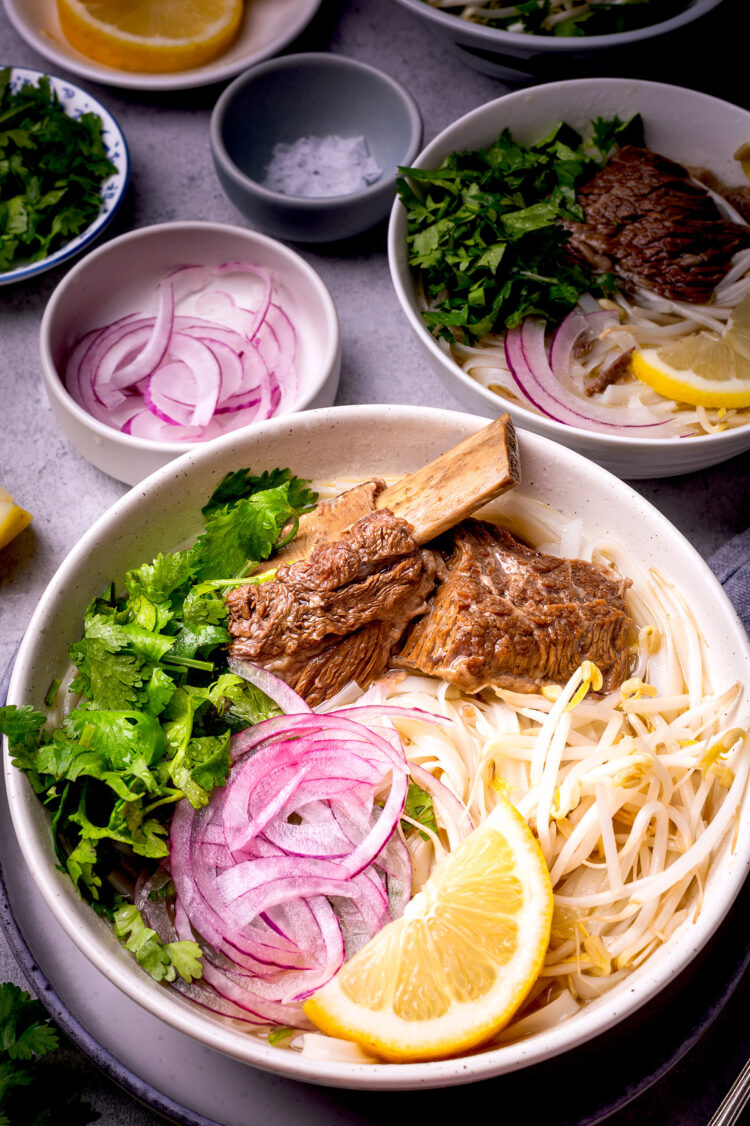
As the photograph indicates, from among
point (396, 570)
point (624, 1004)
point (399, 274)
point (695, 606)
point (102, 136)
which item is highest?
point (102, 136)

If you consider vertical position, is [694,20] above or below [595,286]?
above

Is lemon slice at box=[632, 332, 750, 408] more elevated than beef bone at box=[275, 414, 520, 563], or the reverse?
beef bone at box=[275, 414, 520, 563]

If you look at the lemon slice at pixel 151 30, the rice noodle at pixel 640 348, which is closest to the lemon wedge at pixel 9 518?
the rice noodle at pixel 640 348

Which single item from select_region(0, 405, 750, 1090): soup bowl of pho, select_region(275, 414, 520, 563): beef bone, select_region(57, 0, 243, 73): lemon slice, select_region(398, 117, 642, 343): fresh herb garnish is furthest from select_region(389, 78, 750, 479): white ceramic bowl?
select_region(57, 0, 243, 73): lemon slice

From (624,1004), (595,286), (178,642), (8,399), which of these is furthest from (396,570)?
(8,399)

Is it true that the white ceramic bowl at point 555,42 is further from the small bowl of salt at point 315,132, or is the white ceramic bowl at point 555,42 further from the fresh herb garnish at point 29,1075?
the fresh herb garnish at point 29,1075

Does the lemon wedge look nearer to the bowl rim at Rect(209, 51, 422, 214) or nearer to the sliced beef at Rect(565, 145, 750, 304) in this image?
the bowl rim at Rect(209, 51, 422, 214)

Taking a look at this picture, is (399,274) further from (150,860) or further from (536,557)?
(150,860)
